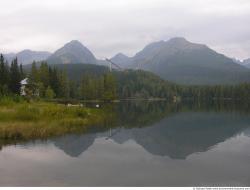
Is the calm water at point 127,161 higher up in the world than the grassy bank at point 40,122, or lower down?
lower down

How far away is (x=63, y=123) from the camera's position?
61438 mm

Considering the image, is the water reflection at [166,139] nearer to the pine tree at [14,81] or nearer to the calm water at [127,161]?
the calm water at [127,161]

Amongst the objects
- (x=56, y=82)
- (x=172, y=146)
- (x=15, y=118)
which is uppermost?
(x=56, y=82)

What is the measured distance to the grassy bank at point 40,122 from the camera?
5069 centimetres

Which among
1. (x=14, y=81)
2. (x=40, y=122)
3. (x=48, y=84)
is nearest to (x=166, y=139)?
(x=40, y=122)

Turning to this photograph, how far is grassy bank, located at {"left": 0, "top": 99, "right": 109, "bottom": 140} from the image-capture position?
50.7 m

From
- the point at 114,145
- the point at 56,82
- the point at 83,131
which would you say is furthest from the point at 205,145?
the point at 56,82

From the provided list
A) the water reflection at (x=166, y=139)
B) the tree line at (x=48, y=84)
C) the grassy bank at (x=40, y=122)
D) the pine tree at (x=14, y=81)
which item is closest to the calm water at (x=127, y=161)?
the water reflection at (x=166, y=139)

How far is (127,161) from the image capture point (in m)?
38.0

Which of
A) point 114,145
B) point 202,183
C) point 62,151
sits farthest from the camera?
point 114,145

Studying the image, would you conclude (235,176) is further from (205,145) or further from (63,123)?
(63,123)

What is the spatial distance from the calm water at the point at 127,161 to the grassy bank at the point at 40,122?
143 inches

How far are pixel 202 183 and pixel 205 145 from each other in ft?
75.3

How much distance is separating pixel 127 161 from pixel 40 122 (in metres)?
25.2
